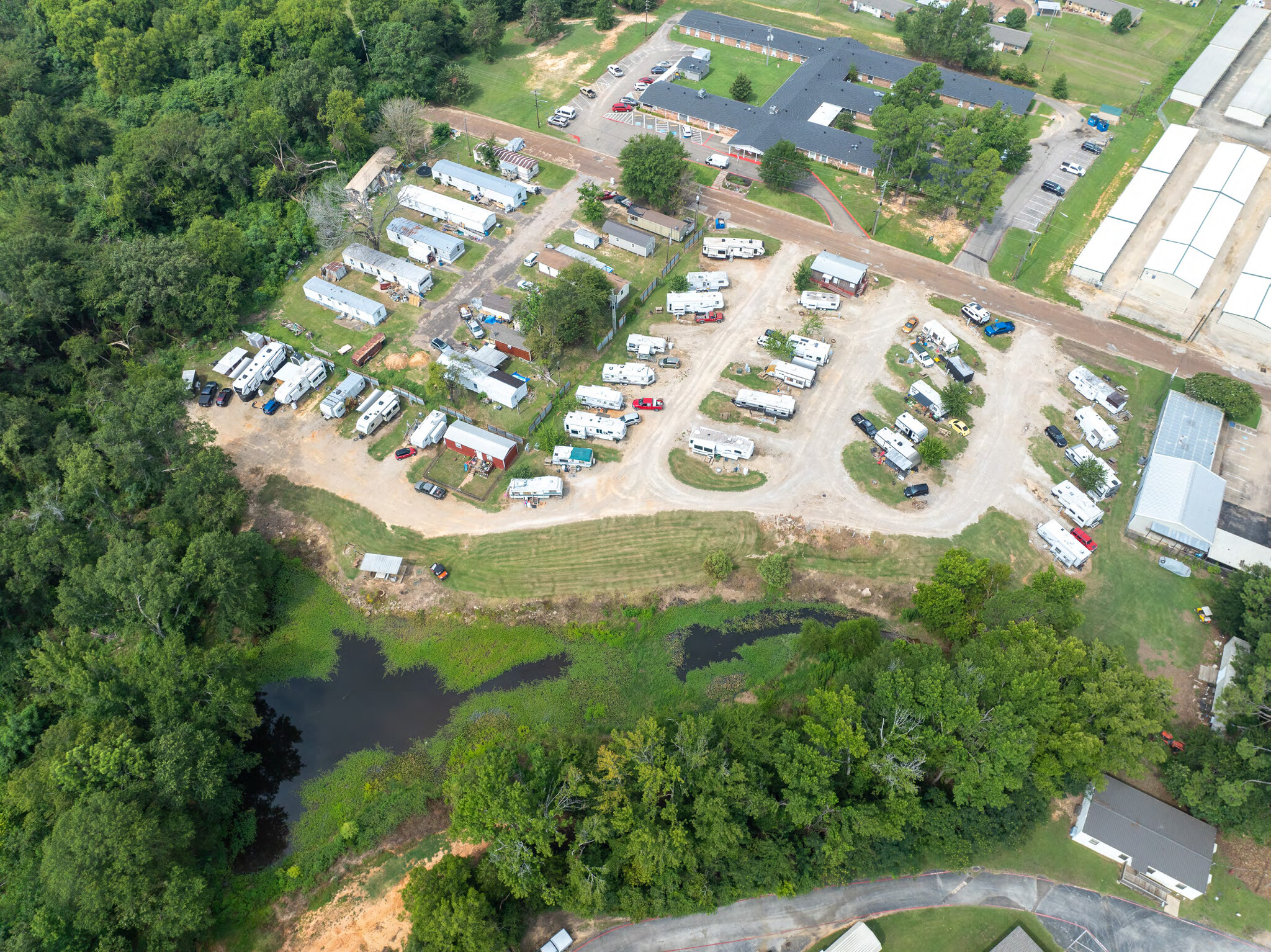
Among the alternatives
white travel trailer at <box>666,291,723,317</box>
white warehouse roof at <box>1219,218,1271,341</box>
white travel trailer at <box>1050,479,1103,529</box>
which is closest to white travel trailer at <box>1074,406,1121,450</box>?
white travel trailer at <box>1050,479,1103,529</box>

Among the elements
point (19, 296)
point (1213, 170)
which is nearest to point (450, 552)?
point (19, 296)

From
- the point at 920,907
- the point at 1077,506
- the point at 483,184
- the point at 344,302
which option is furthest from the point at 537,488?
the point at 483,184

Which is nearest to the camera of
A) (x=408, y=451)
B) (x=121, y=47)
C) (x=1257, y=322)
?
(x=408, y=451)

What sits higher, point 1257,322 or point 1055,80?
point 1055,80

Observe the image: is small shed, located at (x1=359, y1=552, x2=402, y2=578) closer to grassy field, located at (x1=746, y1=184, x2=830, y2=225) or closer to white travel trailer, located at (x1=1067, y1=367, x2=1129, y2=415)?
grassy field, located at (x1=746, y1=184, x2=830, y2=225)

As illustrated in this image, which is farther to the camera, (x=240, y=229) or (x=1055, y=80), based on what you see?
(x=1055, y=80)

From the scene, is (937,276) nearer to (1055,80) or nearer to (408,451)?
(1055,80)

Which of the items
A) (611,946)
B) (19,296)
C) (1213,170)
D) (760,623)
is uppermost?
(1213,170)

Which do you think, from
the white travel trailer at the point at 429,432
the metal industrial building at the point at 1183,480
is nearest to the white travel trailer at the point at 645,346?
the white travel trailer at the point at 429,432
